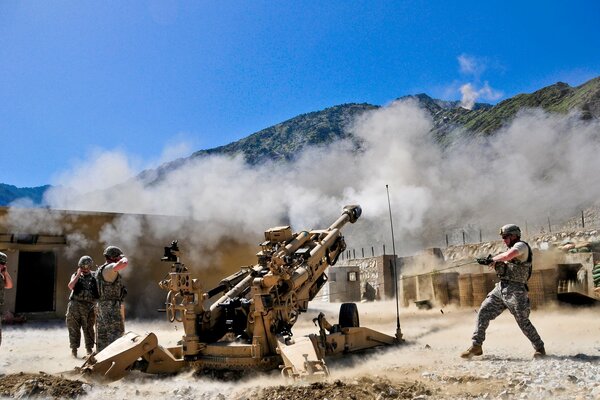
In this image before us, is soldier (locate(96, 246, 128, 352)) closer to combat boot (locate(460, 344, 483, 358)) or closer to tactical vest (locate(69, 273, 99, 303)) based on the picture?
tactical vest (locate(69, 273, 99, 303))

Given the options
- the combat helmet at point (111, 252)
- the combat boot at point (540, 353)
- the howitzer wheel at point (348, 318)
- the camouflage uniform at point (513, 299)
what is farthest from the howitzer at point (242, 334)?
the combat boot at point (540, 353)

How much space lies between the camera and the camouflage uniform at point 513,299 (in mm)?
6828

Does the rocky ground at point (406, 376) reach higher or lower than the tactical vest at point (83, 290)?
lower

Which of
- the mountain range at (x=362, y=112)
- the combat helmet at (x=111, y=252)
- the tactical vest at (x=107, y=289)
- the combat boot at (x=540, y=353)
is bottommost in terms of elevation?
the combat boot at (x=540, y=353)

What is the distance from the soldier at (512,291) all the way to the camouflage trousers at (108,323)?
4.77 m

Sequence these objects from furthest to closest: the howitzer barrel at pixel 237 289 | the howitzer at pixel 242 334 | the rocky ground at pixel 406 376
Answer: the howitzer barrel at pixel 237 289 < the howitzer at pixel 242 334 < the rocky ground at pixel 406 376

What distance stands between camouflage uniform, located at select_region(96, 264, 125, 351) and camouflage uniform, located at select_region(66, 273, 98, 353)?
2.78ft

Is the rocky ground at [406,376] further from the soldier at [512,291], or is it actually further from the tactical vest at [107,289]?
the tactical vest at [107,289]

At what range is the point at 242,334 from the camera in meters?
7.38

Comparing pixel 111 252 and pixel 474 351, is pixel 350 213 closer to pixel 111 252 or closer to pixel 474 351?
pixel 474 351

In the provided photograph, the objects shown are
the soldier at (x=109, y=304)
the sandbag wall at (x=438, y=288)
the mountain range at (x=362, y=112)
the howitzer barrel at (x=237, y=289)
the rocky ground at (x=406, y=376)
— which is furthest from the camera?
the mountain range at (x=362, y=112)

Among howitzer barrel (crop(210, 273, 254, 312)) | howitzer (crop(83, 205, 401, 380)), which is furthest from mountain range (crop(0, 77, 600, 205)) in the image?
howitzer (crop(83, 205, 401, 380))

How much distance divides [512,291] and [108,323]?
17.9 ft

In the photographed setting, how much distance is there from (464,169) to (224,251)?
128ft
